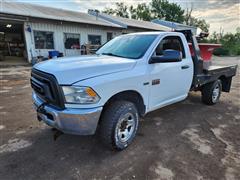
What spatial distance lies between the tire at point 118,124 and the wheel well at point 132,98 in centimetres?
7

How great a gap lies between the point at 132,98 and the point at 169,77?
3.21ft

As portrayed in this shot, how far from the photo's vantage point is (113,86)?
2.52 m

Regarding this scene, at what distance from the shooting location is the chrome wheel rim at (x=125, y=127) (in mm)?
2812

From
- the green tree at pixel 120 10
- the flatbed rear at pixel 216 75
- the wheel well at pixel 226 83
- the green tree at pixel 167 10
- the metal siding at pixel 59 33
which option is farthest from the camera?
the green tree at pixel 167 10

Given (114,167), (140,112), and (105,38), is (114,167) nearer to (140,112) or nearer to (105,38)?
(140,112)

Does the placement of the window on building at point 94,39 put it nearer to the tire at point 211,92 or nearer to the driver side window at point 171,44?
the tire at point 211,92

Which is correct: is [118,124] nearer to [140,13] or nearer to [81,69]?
[81,69]

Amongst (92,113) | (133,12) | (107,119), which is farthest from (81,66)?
(133,12)

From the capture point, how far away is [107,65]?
2654 mm

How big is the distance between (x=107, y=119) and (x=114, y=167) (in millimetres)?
681

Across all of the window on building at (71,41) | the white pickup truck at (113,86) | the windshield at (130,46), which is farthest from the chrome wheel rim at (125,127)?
the window on building at (71,41)

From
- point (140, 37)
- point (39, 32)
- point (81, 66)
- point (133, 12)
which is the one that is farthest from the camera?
point (133, 12)

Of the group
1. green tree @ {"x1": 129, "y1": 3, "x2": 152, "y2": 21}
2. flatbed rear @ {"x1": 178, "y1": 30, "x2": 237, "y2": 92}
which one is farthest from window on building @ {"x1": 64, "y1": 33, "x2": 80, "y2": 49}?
green tree @ {"x1": 129, "y1": 3, "x2": 152, "y2": 21}

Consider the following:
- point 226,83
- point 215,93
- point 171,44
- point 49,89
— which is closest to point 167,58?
point 171,44
